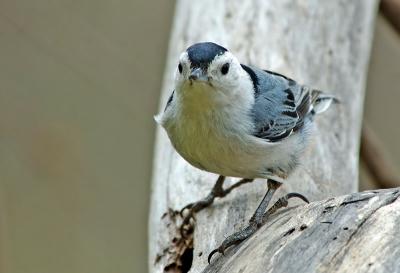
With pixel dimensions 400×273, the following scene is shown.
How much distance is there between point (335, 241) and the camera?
167 cm

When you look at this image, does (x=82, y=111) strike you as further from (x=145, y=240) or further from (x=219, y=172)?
(x=219, y=172)

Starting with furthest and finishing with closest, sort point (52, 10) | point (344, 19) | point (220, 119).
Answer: point (52, 10)
point (344, 19)
point (220, 119)

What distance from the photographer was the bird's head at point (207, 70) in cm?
212

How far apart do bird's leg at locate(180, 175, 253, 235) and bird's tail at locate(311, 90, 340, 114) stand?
37cm

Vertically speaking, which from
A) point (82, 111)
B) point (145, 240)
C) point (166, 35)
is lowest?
point (145, 240)

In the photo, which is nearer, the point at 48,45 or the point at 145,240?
the point at 48,45

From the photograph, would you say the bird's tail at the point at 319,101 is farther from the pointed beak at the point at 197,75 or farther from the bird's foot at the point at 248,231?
the pointed beak at the point at 197,75

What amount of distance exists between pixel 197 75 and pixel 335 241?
650 mm

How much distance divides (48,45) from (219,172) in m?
1.69

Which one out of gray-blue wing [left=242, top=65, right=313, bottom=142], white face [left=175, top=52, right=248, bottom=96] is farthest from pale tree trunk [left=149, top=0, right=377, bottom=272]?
white face [left=175, top=52, right=248, bottom=96]

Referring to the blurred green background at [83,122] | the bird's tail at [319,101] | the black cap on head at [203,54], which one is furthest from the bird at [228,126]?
the blurred green background at [83,122]

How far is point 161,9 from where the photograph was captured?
452 centimetres

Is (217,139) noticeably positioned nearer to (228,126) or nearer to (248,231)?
(228,126)

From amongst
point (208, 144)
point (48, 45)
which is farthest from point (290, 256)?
point (48, 45)
